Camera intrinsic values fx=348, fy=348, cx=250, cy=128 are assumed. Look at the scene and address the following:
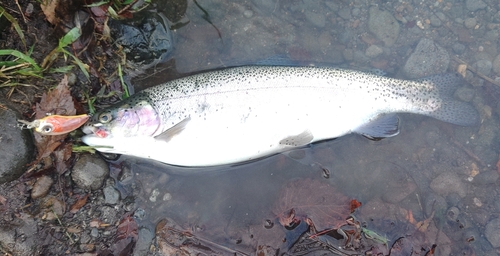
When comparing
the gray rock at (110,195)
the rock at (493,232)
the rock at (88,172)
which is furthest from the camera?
the rock at (493,232)

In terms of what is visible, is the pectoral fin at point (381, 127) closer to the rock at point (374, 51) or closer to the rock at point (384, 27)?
the rock at point (374, 51)

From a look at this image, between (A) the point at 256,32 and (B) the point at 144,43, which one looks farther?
(A) the point at 256,32

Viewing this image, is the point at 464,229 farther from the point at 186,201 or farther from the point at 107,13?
the point at 107,13

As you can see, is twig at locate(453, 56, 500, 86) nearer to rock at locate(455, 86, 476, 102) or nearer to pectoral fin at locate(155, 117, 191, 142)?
rock at locate(455, 86, 476, 102)

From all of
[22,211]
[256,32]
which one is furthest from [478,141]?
[22,211]

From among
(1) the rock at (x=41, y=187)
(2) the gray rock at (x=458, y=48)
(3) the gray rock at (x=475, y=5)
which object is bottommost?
(1) the rock at (x=41, y=187)

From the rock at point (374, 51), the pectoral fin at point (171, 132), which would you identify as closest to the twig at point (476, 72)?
the rock at point (374, 51)

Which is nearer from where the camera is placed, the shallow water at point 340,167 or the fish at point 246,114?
the fish at point 246,114

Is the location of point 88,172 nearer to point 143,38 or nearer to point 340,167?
point 143,38

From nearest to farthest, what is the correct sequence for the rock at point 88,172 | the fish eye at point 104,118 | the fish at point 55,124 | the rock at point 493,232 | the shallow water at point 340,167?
the fish at point 55,124
the fish eye at point 104,118
the rock at point 88,172
the shallow water at point 340,167
the rock at point 493,232
